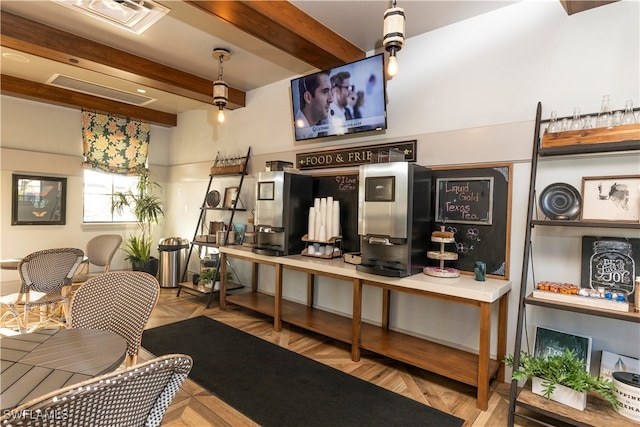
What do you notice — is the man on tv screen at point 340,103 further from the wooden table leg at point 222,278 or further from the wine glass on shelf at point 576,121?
the wooden table leg at point 222,278

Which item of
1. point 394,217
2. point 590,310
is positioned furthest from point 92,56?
point 590,310

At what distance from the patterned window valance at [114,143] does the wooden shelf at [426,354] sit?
5.17 m

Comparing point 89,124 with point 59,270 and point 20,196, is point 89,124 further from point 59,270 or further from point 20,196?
point 59,270

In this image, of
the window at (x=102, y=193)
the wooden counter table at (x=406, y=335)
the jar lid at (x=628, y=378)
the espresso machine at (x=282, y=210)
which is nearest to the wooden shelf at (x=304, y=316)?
the wooden counter table at (x=406, y=335)

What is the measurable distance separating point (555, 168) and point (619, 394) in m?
1.45

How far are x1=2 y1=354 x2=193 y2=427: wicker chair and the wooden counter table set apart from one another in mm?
1903

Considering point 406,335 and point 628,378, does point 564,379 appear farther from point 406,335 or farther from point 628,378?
point 406,335

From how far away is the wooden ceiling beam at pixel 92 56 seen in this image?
9.98 feet

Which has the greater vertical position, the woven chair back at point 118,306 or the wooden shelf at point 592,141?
the wooden shelf at point 592,141

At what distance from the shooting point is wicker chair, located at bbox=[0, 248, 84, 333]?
309 cm

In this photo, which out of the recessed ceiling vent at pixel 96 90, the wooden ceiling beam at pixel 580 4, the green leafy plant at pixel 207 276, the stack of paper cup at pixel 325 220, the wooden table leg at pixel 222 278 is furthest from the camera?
the green leafy plant at pixel 207 276

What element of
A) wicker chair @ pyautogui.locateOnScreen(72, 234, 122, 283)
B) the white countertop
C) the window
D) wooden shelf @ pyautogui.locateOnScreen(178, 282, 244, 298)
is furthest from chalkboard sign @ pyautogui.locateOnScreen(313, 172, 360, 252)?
the window

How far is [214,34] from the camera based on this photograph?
3.19 metres

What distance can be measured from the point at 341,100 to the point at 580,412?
307cm
